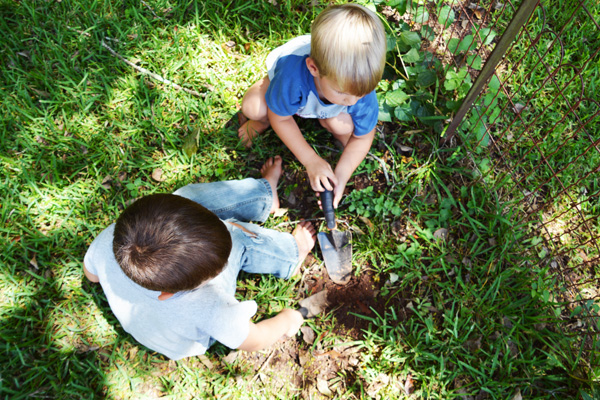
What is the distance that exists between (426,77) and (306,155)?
91 cm

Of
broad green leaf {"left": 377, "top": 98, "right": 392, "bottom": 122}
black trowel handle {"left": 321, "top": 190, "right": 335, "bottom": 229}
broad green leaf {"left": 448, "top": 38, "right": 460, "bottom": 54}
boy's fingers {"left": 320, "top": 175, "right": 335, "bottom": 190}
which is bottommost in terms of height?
black trowel handle {"left": 321, "top": 190, "right": 335, "bottom": 229}

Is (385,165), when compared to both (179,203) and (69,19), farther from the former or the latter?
(69,19)

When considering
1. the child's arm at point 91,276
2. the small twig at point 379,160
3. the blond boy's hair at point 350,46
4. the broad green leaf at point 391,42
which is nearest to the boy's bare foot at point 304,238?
the small twig at point 379,160

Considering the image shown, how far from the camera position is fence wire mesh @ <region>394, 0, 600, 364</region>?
225 cm

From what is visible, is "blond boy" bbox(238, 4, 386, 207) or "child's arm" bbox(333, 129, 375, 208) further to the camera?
"child's arm" bbox(333, 129, 375, 208)

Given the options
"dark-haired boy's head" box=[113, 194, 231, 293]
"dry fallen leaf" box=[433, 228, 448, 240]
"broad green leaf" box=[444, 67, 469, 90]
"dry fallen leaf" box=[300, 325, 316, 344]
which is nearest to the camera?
"dark-haired boy's head" box=[113, 194, 231, 293]

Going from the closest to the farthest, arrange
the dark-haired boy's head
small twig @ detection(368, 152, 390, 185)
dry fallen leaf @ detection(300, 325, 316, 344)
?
the dark-haired boy's head → dry fallen leaf @ detection(300, 325, 316, 344) → small twig @ detection(368, 152, 390, 185)

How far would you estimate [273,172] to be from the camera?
2.60m

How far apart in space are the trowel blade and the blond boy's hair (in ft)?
3.32

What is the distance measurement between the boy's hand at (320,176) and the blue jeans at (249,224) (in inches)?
11.7

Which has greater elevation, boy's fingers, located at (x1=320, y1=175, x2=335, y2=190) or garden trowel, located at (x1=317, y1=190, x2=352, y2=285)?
boy's fingers, located at (x1=320, y1=175, x2=335, y2=190)

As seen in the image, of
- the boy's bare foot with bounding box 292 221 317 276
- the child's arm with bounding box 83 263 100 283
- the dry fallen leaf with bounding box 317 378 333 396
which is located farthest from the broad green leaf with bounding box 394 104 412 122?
the child's arm with bounding box 83 263 100 283

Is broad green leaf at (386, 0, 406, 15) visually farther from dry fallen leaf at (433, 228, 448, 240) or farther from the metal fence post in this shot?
dry fallen leaf at (433, 228, 448, 240)

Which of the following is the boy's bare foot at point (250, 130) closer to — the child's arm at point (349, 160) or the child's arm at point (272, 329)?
the child's arm at point (349, 160)
